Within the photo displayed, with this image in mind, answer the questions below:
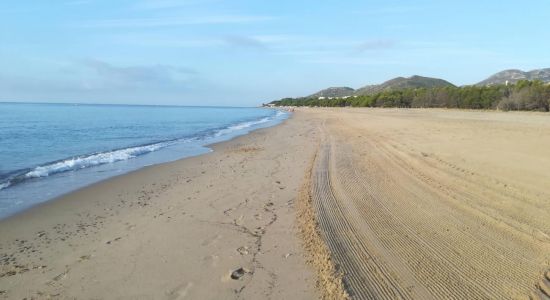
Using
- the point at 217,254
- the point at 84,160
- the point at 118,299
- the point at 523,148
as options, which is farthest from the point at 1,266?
the point at 523,148

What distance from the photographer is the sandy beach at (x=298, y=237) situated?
4.39 metres

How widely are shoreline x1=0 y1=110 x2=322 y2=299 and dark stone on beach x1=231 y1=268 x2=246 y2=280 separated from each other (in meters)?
0.01

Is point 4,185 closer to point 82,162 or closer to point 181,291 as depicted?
point 82,162

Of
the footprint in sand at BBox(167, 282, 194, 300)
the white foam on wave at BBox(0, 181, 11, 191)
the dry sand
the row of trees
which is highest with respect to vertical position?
the footprint in sand at BBox(167, 282, 194, 300)

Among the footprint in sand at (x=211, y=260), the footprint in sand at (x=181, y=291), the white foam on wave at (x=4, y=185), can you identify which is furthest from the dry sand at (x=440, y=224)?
the white foam on wave at (x=4, y=185)

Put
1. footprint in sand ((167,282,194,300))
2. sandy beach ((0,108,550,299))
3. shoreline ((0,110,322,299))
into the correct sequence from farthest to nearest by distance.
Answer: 1. shoreline ((0,110,322,299))
2. sandy beach ((0,108,550,299))
3. footprint in sand ((167,282,194,300))

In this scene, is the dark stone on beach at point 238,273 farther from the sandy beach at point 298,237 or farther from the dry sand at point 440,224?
the dry sand at point 440,224

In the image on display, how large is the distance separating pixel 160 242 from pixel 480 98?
6327 cm

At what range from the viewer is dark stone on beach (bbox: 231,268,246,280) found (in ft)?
15.2

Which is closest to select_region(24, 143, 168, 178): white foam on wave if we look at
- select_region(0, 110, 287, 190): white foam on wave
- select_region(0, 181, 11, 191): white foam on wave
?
select_region(0, 110, 287, 190): white foam on wave

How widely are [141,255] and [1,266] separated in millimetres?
1711

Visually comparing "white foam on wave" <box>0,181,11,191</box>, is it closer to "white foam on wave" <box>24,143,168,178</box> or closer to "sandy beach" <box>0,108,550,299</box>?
"white foam on wave" <box>24,143,168,178</box>

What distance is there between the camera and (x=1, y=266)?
524 centimetres

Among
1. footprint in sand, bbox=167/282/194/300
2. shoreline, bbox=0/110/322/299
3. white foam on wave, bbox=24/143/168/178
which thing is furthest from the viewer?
white foam on wave, bbox=24/143/168/178
